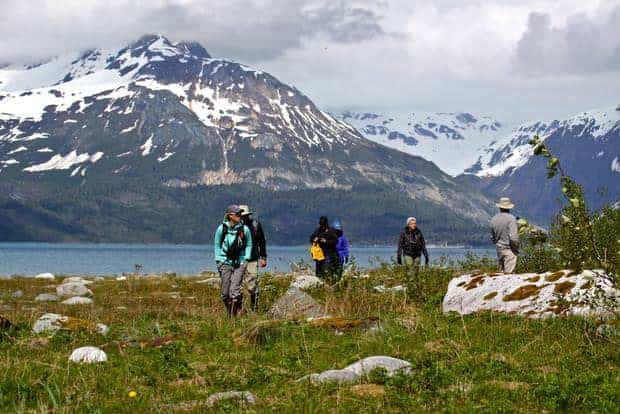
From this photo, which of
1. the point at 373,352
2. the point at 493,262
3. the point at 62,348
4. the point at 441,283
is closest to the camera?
the point at 373,352

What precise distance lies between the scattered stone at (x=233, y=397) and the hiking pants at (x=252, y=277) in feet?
42.9

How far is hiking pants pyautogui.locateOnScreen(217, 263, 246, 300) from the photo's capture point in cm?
2275

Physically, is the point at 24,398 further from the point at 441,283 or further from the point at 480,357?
the point at 441,283

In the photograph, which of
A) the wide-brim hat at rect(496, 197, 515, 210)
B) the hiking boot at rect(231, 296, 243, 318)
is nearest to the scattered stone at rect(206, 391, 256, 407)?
the hiking boot at rect(231, 296, 243, 318)

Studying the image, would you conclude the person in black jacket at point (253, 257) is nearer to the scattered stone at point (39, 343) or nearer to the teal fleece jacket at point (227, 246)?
the teal fleece jacket at point (227, 246)

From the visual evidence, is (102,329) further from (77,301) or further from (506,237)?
(506,237)

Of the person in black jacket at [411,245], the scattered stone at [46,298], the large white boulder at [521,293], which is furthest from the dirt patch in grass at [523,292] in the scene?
the scattered stone at [46,298]

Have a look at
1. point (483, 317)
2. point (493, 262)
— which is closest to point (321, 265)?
point (493, 262)

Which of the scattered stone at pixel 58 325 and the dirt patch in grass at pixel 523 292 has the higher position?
the dirt patch in grass at pixel 523 292

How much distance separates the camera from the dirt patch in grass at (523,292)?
1988 centimetres

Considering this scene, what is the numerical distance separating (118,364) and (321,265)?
56.3 feet

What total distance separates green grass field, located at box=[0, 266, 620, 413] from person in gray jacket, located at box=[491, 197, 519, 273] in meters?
5.03

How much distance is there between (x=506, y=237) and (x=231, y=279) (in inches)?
317

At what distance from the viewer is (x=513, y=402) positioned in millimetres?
11094
